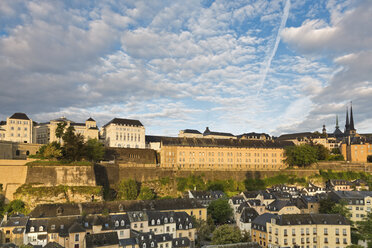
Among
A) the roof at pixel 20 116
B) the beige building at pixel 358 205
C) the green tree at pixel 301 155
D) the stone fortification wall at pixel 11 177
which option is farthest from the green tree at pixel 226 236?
the roof at pixel 20 116

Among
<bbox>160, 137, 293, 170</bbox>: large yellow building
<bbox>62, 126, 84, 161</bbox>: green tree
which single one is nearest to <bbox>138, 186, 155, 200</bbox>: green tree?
<bbox>62, 126, 84, 161</bbox>: green tree

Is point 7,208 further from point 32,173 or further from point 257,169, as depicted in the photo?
point 257,169

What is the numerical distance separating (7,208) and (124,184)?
21144mm

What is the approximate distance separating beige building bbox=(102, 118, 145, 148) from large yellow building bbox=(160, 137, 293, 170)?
13.6 m

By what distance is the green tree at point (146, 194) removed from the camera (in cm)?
6211

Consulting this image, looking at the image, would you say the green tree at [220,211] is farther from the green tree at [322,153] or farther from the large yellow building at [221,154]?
the green tree at [322,153]

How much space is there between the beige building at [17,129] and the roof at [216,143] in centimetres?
3622

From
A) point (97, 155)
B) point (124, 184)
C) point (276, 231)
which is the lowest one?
point (276, 231)

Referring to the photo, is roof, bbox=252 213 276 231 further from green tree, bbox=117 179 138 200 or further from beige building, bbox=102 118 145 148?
beige building, bbox=102 118 145 148

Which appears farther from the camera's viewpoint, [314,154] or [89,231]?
[314,154]

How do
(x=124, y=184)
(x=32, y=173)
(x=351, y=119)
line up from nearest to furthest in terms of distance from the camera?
1. (x=32, y=173)
2. (x=124, y=184)
3. (x=351, y=119)

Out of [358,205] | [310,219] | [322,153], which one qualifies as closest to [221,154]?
[322,153]

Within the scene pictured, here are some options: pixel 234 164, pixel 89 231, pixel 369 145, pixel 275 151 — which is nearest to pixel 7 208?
pixel 89 231

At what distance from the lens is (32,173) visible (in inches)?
2191
